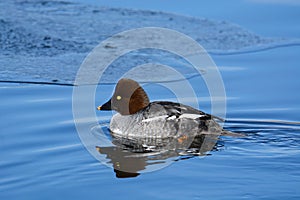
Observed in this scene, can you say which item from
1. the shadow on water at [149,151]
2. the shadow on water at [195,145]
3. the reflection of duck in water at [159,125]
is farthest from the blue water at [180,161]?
the reflection of duck in water at [159,125]

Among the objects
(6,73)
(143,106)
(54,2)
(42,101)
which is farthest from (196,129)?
(54,2)

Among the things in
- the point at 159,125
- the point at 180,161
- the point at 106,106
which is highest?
the point at 106,106

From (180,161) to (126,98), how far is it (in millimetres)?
1723

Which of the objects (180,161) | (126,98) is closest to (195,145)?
(180,161)

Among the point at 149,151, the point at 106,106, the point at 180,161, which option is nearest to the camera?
the point at 180,161

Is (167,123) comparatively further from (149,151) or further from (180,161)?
(180,161)

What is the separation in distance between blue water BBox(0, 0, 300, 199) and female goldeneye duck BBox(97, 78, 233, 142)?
0.38m

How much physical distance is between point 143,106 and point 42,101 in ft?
4.38

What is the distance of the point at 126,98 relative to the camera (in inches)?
331

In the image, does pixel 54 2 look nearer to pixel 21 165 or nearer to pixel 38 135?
pixel 38 135

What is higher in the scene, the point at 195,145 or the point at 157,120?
the point at 157,120

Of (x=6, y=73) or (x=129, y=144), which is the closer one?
(x=129, y=144)

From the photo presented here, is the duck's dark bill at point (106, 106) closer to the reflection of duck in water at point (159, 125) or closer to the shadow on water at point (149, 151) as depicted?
the reflection of duck in water at point (159, 125)

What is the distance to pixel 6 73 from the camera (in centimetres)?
991
